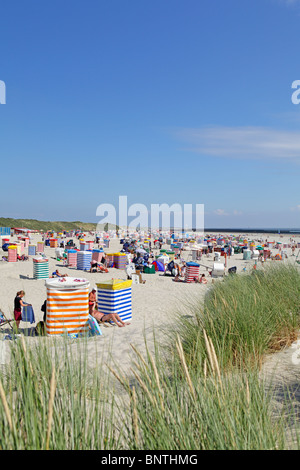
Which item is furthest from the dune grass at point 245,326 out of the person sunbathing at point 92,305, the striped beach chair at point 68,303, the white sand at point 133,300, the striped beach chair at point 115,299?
the person sunbathing at point 92,305

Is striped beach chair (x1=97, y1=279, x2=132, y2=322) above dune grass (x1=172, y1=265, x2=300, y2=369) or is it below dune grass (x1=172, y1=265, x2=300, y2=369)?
below

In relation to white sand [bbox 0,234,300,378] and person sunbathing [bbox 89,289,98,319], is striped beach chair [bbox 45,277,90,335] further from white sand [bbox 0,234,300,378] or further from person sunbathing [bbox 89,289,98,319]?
person sunbathing [bbox 89,289,98,319]

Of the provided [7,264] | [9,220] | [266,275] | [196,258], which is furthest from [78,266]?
[9,220]

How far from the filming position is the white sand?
237 inches

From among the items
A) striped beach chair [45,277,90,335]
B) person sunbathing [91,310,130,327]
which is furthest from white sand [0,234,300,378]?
striped beach chair [45,277,90,335]

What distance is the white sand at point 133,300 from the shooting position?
237 inches

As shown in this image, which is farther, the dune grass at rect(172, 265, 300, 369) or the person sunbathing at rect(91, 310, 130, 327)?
the person sunbathing at rect(91, 310, 130, 327)

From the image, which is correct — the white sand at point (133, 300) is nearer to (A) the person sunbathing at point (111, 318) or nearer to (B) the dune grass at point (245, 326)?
(A) the person sunbathing at point (111, 318)

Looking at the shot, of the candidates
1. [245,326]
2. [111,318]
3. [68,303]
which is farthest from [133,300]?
[245,326]

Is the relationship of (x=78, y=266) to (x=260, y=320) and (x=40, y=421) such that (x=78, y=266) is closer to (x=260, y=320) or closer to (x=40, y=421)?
(x=260, y=320)

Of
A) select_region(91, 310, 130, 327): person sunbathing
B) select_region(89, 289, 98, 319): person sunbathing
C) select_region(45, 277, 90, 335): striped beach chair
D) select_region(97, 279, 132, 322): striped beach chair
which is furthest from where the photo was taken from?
select_region(97, 279, 132, 322): striped beach chair

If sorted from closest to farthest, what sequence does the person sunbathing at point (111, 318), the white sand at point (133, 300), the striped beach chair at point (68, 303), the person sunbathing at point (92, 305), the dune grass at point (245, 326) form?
the dune grass at point (245, 326) < the white sand at point (133, 300) < the striped beach chair at point (68, 303) < the person sunbathing at point (111, 318) < the person sunbathing at point (92, 305)

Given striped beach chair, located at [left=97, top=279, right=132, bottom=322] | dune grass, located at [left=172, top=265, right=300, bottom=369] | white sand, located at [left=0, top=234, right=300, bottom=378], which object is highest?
dune grass, located at [left=172, top=265, right=300, bottom=369]
